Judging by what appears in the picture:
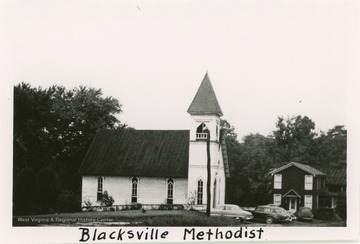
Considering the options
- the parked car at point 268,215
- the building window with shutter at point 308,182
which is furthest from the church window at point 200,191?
the building window with shutter at point 308,182

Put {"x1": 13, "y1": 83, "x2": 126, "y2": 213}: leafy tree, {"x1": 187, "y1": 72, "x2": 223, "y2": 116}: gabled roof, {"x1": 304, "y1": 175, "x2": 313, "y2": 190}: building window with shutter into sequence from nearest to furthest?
1. {"x1": 13, "y1": 83, "x2": 126, "y2": 213}: leafy tree
2. {"x1": 187, "y1": 72, "x2": 223, "y2": 116}: gabled roof
3. {"x1": 304, "y1": 175, "x2": 313, "y2": 190}: building window with shutter

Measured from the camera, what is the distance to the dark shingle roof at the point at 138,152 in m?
15.5

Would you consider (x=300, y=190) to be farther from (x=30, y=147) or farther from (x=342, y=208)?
(x=30, y=147)

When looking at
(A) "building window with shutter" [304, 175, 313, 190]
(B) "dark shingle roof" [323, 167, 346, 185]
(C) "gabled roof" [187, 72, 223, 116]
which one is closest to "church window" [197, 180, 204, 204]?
(C) "gabled roof" [187, 72, 223, 116]

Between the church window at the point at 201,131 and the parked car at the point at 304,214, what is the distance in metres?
1.80

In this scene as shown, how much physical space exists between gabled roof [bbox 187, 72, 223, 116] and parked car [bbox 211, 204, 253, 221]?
141cm

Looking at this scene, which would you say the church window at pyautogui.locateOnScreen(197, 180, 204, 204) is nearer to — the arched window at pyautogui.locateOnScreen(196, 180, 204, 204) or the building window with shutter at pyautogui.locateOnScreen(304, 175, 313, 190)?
the arched window at pyautogui.locateOnScreen(196, 180, 204, 204)

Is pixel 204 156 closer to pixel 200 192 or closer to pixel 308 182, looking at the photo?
pixel 200 192

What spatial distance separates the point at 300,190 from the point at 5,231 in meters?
4.41

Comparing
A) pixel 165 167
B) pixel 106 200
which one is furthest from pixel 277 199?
pixel 106 200

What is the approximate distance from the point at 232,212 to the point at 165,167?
4.00 ft

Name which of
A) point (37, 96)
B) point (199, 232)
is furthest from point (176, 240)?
point (37, 96)

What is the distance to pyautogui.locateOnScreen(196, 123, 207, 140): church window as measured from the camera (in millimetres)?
15547

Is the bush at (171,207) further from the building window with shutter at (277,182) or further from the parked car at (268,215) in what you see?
the building window with shutter at (277,182)
